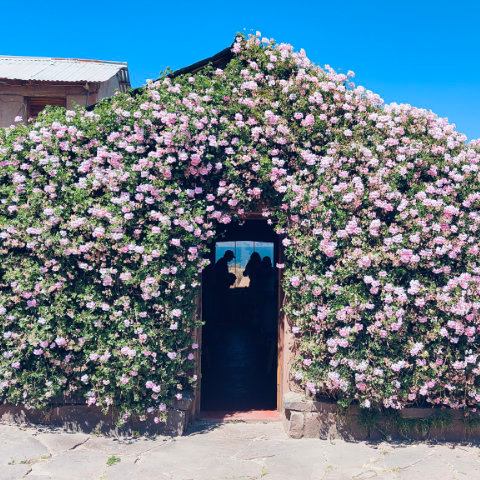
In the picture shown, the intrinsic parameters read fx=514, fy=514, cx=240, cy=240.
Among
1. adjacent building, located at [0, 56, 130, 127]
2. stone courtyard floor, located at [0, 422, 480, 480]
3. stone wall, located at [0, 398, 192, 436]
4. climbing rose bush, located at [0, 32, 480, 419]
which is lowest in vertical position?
stone courtyard floor, located at [0, 422, 480, 480]

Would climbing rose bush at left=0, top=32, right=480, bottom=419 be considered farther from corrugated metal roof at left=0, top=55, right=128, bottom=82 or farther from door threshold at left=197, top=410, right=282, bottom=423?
corrugated metal roof at left=0, top=55, right=128, bottom=82

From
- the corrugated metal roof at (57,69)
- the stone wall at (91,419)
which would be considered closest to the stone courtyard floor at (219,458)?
the stone wall at (91,419)

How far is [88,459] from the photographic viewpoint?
17.9 ft

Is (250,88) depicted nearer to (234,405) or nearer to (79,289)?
(79,289)

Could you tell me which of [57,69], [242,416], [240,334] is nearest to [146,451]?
[242,416]

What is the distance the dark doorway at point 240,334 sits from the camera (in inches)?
324

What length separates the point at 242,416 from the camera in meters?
6.96

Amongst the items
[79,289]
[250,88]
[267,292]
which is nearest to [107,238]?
[79,289]

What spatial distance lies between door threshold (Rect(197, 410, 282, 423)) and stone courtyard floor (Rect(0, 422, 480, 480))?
41cm

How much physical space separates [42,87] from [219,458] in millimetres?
10639

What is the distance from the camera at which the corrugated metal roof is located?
12.5 meters

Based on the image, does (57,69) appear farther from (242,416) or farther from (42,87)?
(242,416)

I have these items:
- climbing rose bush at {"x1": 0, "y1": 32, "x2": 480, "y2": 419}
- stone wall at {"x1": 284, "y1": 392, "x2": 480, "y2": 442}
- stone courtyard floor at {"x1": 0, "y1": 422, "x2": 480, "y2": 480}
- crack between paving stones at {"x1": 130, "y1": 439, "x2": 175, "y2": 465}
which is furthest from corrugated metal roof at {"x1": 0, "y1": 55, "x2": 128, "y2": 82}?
stone wall at {"x1": 284, "y1": 392, "x2": 480, "y2": 442}

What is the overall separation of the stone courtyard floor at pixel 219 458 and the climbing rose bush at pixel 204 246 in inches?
18.9
